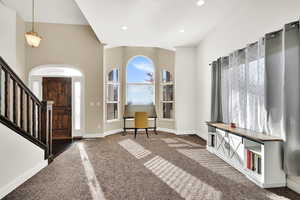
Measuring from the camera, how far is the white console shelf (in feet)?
8.08

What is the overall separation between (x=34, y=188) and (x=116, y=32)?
13.5 feet

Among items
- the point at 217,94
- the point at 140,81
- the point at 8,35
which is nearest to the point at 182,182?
the point at 217,94

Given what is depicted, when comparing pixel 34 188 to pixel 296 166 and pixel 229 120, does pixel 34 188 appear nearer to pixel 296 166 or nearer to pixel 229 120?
pixel 296 166

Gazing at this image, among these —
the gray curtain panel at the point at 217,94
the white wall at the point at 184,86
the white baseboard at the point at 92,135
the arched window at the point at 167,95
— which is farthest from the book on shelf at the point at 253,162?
the white baseboard at the point at 92,135

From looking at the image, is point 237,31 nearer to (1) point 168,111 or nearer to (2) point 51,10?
(1) point 168,111

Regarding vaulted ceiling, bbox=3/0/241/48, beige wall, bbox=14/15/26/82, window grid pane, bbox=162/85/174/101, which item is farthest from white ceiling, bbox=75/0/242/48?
→ beige wall, bbox=14/15/26/82

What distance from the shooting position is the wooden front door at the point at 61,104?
19.0ft

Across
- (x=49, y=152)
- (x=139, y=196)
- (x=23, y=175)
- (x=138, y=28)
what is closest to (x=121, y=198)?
(x=139, y=196)

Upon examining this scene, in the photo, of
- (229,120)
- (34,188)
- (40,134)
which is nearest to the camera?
(34,188)

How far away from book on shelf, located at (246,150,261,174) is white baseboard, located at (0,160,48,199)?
3.52m

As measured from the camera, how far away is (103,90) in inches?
231

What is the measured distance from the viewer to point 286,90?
236cm

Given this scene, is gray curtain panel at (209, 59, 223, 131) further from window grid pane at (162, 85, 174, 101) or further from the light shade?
the light shade

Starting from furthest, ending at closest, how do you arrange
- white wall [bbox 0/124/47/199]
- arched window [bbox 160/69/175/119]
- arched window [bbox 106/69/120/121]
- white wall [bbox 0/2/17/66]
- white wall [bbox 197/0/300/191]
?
1. arched window [bbox 160/69/175/119]
2. arched window [bbox 106/69/120/121]
3. white wall [bbox 0/2/17/66]
4. white wall [bbox 197/0/300/191]
5. white wall [bbox 0/124/47/199]
